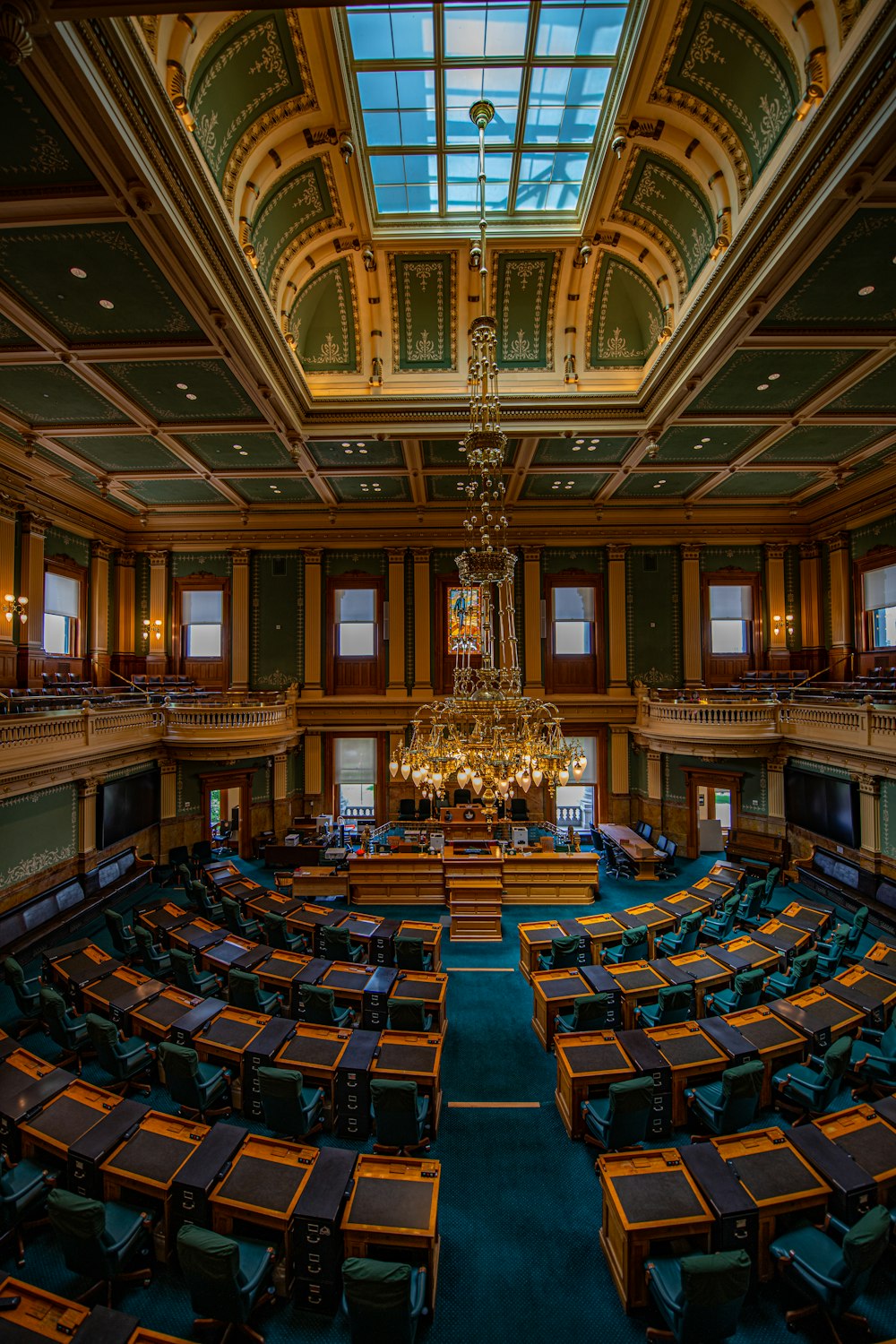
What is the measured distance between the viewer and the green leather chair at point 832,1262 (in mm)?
3521

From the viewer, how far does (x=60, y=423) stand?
11086 mm

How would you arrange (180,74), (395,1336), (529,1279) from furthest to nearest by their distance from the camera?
(180,74) < (529,1279) < (395,1336)

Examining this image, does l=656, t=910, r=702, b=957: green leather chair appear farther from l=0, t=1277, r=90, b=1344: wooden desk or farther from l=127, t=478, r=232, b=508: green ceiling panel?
l=127, t=478, r=232, b=508: green ceiling panel

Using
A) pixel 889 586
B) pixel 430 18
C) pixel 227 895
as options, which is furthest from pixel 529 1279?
pixel 889 586

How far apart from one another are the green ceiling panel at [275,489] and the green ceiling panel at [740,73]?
9729 millimetres

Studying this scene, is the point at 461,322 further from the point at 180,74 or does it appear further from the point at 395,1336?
the point at 395,1336

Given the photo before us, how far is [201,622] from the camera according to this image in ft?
54.6

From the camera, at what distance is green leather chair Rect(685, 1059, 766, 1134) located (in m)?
5.04

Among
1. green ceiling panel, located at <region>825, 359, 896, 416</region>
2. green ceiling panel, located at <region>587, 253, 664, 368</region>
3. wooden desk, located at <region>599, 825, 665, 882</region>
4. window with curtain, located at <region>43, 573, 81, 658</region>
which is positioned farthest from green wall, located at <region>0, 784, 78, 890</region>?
green ceiling panel, located at <region>825, 359, 896, 416</region>

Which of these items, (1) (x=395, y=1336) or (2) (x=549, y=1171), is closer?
(1) (x=395, y=1336)

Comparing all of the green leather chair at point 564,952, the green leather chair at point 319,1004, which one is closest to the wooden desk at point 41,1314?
the green leather chair at point 319,1004

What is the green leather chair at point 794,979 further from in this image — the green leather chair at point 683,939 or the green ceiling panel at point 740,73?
the green ceiling panel at point 740,73

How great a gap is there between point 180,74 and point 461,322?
22.2 feet

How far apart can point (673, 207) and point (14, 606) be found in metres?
14.1
